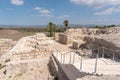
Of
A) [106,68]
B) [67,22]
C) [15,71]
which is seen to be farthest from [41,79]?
[67,22]

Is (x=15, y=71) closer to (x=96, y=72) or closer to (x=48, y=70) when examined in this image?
(x=48, y=70)

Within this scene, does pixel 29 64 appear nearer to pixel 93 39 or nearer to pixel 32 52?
pixel 32 52

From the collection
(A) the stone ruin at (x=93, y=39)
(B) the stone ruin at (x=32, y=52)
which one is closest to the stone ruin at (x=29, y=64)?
(B) the stone ruin at (x=32, y=52)

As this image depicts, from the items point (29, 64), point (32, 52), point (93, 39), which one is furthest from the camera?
point (93, 39)

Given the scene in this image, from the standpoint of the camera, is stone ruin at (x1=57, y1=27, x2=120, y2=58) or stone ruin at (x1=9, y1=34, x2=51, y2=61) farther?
stone ruin at (x1=57, y1=27, x2=120, y2=58)

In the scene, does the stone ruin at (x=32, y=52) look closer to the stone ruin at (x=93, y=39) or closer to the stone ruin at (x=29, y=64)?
the stone ruin at (x=29, y=64)

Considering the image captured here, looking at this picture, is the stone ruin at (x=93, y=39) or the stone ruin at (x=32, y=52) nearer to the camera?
the stone ruin at (x=32, y=52)

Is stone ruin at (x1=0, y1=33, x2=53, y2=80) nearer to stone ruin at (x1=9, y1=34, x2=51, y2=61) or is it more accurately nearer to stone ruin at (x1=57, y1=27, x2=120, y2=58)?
stone ruin at (x1=9, y1=34, x2=51, y2=61)

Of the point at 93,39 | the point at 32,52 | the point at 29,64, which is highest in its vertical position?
the point at 93,39

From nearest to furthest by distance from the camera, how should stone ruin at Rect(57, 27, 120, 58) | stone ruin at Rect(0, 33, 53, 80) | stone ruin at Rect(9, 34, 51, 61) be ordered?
stone ruin at Rect(0, 33, 53, 80) → stone ruin at Rect(9, 34, 51, 61) → stone ruin at Rect(57, 27, 120, 58)

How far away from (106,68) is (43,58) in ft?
17.8

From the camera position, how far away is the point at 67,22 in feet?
125

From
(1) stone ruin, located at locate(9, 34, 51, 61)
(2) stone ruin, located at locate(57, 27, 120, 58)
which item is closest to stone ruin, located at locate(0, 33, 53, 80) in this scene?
(1) stone ruin, located at locate(9, 34, 51, 61)

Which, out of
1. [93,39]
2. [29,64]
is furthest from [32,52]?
[93,39]
